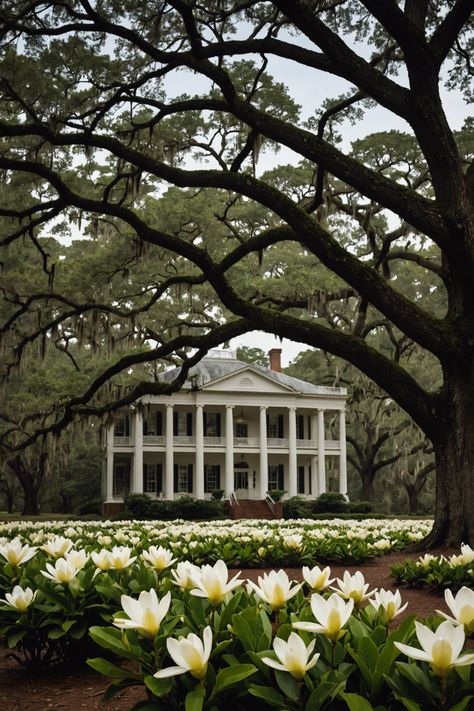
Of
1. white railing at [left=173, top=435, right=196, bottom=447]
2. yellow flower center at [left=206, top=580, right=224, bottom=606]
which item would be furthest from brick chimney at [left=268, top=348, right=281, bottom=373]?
yellow flower center at [left=206, top=580, right=224, bottom=606]

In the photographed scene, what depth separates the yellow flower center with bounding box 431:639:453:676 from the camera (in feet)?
7.47

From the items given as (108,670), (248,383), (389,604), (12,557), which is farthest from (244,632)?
(248,383)

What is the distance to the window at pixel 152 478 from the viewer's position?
42875 millimetres

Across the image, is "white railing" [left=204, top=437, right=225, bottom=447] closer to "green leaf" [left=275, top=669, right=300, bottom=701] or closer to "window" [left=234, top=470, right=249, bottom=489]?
"window" [left=234, top=470, right=249, bottom=489]

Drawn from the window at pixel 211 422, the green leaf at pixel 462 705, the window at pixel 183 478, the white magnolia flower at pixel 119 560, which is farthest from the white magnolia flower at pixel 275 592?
the window at pixel 211 422

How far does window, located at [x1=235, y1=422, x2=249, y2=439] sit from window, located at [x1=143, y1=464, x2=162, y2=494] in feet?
18.1

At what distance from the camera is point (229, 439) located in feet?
138

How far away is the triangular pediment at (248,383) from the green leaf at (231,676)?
3943cm

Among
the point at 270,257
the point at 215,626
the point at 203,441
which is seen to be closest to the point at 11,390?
the point at 203,441

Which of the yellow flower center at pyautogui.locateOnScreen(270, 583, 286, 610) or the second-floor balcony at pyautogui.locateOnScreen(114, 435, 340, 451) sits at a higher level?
the second-floor balcony at pyautogui.locateOnScreen(114, 435, 340, 451)

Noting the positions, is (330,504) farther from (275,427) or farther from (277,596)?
(277,596)

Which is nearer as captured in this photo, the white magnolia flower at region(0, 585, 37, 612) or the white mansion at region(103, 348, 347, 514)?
the white magnolia flower at region(0, 585, 37, 612)

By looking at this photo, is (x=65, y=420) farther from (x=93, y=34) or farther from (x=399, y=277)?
(x=399, y=277)

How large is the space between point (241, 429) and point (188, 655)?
4348 centimetres
